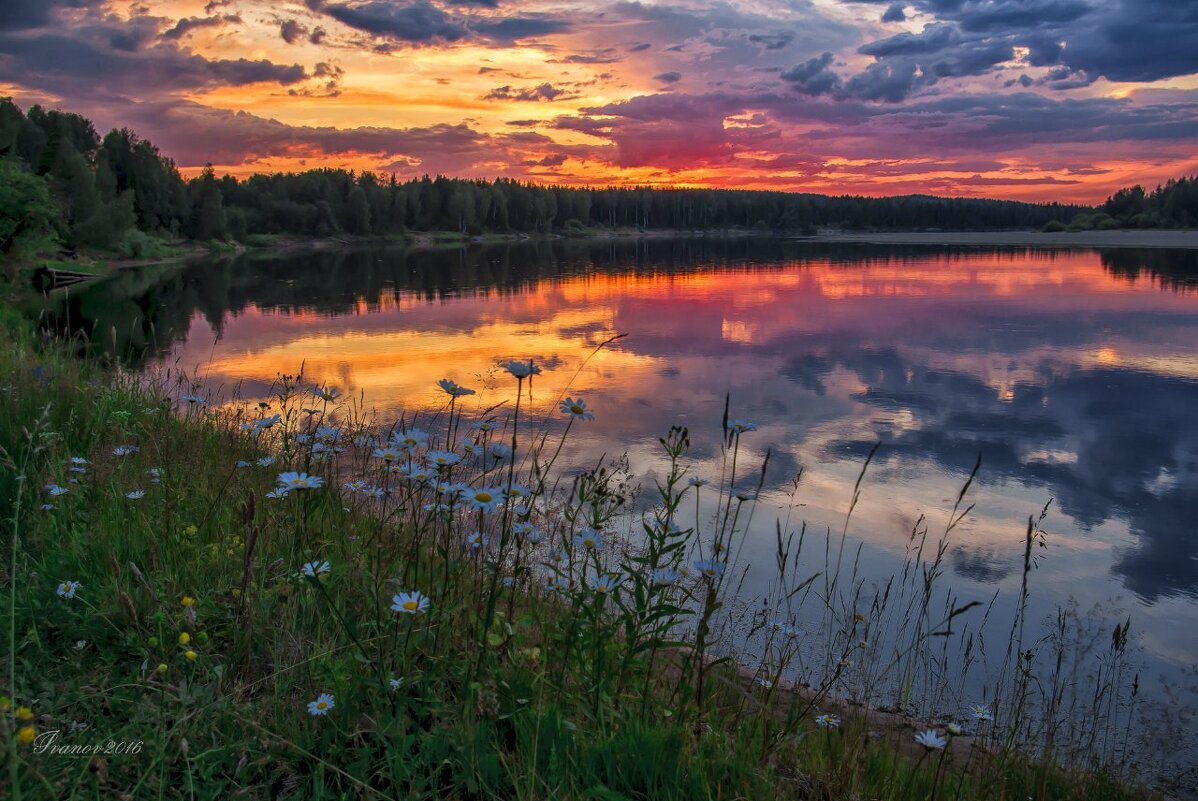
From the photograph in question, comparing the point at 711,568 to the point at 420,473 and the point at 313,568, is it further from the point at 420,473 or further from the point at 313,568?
the point at 313,568

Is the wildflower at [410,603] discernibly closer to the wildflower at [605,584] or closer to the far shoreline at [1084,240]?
the wildflower at [605,584]

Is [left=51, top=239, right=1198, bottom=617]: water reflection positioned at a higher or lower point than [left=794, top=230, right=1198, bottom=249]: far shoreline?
lower

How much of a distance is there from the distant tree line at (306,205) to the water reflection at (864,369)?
63.7 ft

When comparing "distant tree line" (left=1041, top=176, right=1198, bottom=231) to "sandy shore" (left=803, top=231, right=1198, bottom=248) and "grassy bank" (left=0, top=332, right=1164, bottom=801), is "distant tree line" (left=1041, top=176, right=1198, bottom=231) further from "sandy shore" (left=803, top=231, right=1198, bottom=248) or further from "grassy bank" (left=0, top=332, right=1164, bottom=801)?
"grassy bank" (left=0, top=332, right=1164, bottom=801)

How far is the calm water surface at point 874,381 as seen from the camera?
25.3 ft

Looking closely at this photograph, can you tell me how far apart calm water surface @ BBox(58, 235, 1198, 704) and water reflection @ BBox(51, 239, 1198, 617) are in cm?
6

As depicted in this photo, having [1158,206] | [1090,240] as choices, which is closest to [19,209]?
[1090,240]

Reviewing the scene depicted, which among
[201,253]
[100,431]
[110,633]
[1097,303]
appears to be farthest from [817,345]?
[201,253]

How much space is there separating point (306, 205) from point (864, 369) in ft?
356

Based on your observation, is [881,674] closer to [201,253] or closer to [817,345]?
[817,345]

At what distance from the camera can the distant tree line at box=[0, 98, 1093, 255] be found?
5699cm

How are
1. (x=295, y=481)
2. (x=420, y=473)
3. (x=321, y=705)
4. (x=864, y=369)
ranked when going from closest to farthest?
(x=321, y=705)
(x=295, y=481)
(x=420, y=473)
(x=864, y=369)

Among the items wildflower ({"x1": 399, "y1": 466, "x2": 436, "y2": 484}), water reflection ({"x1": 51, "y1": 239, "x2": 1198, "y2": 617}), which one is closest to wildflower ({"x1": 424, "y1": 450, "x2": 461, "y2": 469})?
wildflower ({"x1": 399, "y1": 466, "x2": 436, "y2": 484})

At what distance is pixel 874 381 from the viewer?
15320mm
